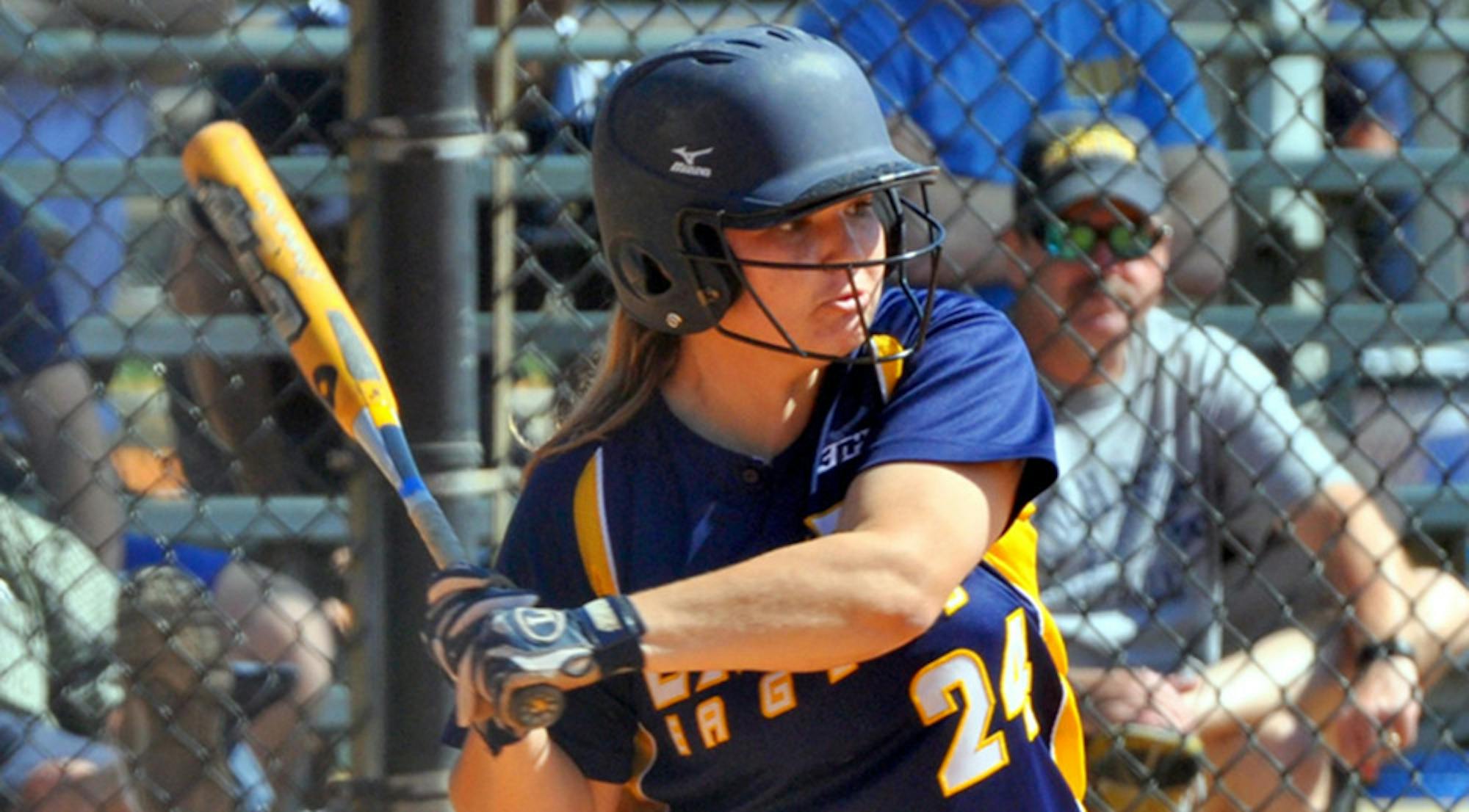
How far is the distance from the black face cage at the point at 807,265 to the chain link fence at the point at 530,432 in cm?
105

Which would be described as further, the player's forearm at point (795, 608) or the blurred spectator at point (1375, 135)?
the blurred spectator at point (1375, 135)

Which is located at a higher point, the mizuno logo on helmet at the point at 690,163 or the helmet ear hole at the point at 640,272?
the mizuno logo on helmet at the point at 690,163

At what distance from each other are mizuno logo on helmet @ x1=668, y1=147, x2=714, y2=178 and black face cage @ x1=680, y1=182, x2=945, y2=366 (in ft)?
0.13

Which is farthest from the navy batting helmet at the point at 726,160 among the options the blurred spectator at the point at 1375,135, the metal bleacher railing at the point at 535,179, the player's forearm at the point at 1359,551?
the blurred spectator at the point at 1375,135

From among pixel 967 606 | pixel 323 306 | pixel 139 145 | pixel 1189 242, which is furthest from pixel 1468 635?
pixel 139 145

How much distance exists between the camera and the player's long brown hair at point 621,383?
201 cm

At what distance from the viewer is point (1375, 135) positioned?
444cm

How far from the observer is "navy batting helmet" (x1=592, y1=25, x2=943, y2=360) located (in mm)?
1846


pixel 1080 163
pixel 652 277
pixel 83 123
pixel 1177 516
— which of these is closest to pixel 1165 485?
pixel 1177 516

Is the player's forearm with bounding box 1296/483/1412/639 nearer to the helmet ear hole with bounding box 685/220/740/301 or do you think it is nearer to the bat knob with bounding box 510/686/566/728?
the helmet ear hole with bounding box 685/220/740/301

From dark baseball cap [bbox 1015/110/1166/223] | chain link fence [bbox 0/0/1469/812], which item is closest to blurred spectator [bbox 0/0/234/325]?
chain link fence [bbox 0/0/1469/812]

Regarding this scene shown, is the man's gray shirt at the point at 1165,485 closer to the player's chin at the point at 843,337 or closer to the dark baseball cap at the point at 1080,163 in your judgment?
the dark baseball cap at the point at 1080,163

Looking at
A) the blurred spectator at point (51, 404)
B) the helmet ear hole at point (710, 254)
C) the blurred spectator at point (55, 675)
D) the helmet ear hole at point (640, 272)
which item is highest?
the helmet ear hole at point (710, 254)

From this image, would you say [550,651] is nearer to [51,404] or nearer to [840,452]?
[840,452]
